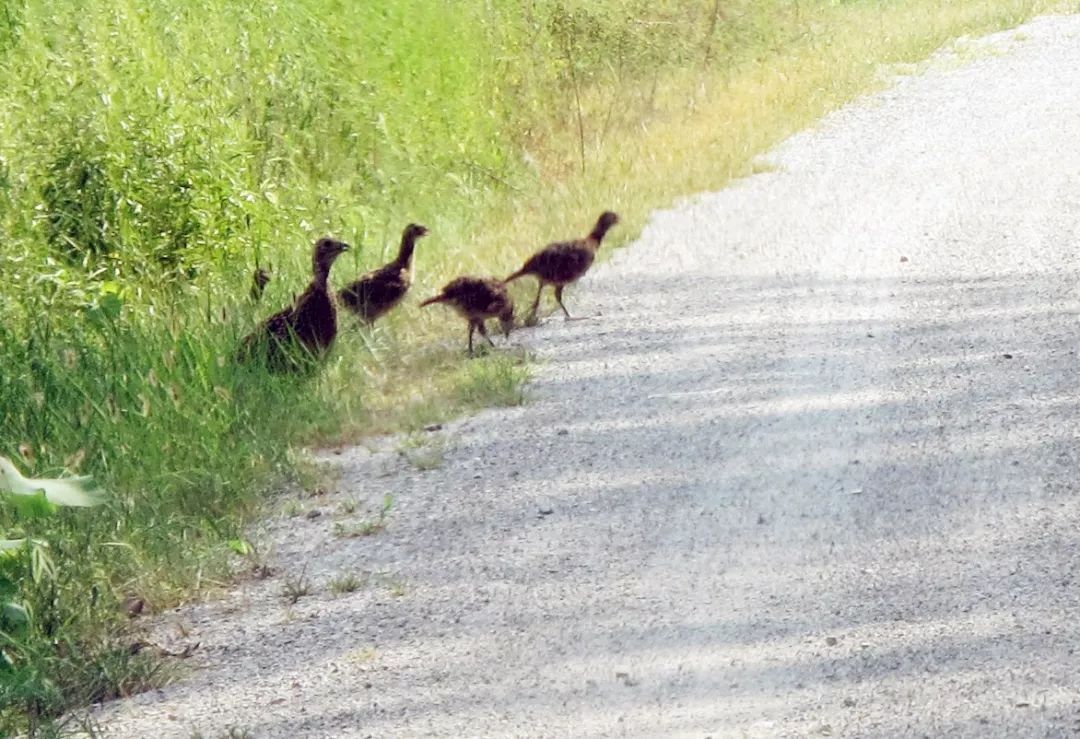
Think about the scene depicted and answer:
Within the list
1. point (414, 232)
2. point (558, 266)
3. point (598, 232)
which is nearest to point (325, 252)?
point (414, 232)

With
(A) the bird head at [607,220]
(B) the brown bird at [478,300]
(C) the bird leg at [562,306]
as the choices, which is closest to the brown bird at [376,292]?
A: (B) the brown bird at [478,300]

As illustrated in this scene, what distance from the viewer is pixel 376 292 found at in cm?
889

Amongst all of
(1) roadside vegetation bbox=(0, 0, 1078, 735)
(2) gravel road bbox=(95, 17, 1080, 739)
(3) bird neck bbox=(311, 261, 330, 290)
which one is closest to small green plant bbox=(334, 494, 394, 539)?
(2) gravel road bbox=(95, 17, 1080, 739)

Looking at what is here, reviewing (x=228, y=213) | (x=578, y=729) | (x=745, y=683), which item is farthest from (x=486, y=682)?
(x=228, y=213)

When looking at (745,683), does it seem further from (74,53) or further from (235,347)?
(74,53)

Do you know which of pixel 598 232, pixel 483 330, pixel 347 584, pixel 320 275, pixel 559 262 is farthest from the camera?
pixel 598 232

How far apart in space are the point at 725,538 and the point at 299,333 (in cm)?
282

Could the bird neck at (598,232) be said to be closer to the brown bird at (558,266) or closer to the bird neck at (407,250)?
the brown bird at (558,266)

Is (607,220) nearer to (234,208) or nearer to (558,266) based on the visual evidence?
(558,266)

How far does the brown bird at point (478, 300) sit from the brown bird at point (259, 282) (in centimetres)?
94

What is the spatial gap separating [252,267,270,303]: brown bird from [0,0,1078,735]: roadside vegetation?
61 millimetres

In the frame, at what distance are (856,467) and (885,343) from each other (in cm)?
177

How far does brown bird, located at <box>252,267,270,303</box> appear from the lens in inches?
343

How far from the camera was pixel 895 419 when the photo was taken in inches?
274
